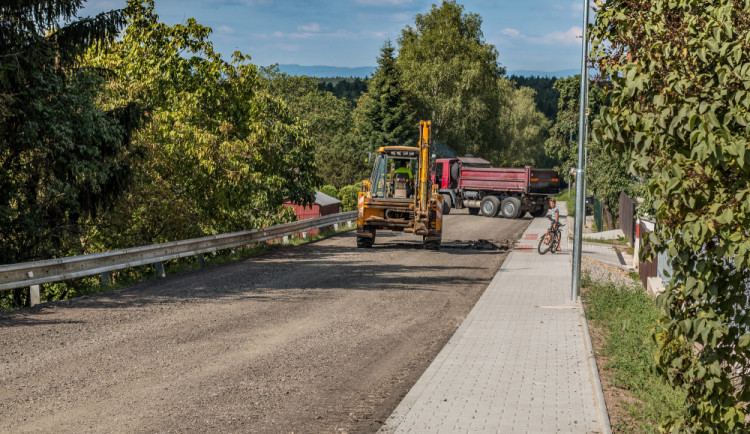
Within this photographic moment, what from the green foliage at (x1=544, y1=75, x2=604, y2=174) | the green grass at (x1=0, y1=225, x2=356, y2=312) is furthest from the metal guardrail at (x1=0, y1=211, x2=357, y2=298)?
the green foliage at (x1=544, y1=75, x2=604, y2=174)

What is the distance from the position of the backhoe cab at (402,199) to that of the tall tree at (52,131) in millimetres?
8609

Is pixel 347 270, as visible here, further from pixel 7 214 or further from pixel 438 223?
pixel 7 214

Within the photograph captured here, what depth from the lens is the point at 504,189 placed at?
42.9 meters

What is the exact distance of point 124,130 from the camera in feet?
53.0

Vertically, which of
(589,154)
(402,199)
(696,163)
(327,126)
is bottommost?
(402,199)

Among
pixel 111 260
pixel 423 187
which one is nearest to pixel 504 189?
pixel 423 187

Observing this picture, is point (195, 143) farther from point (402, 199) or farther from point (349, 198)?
point (349, 198)

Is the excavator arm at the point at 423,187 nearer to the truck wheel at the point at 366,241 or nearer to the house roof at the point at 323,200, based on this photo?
the truck wheel at the point at 366,241

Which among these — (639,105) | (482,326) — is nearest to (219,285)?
(482,326)

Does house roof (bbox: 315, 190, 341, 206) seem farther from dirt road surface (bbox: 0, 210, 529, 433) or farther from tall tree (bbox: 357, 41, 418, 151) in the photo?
dirt road surface (bbox: 0, 210, 529, 433)

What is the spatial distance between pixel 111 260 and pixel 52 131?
2.77 m

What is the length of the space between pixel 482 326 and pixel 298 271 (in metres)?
7.32

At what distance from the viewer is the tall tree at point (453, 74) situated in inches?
2486

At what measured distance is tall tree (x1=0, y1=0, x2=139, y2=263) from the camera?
1419 centimetres
